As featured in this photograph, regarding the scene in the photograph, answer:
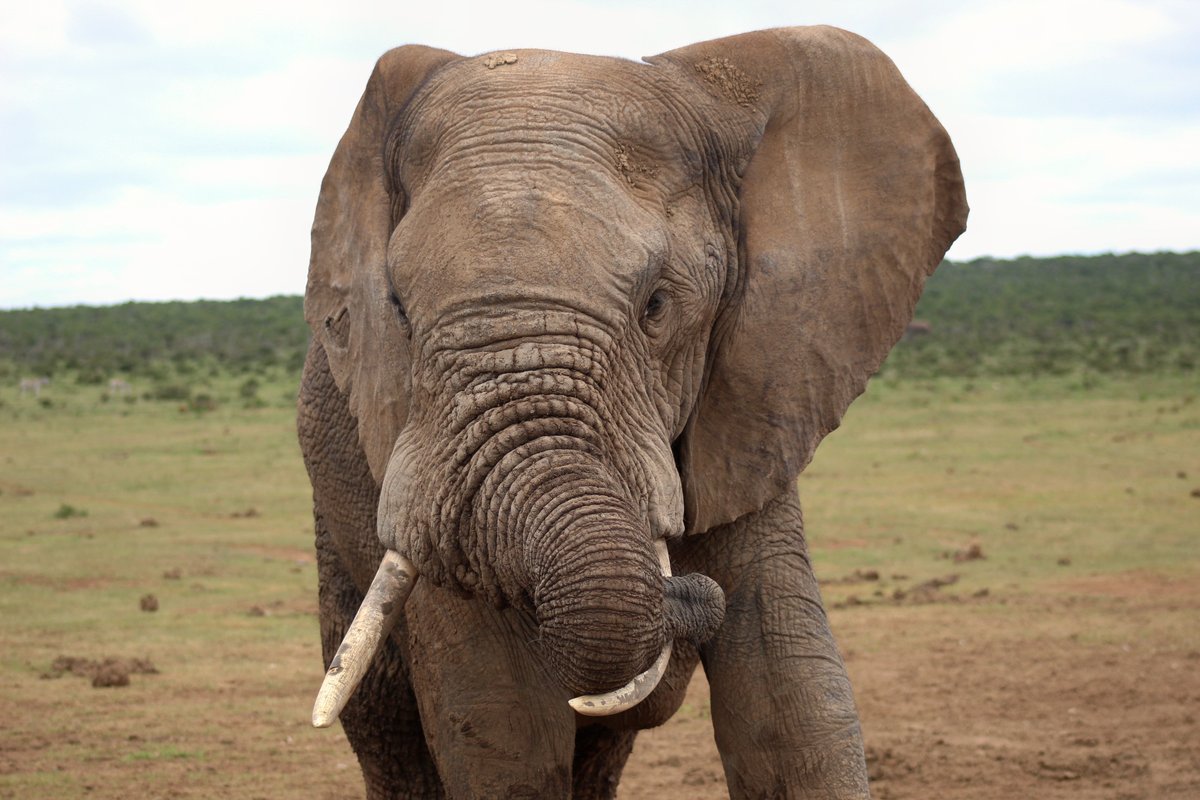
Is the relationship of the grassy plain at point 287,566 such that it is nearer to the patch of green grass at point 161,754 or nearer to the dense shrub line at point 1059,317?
the patch of green grass at point 161,754

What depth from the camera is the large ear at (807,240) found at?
3.97 m

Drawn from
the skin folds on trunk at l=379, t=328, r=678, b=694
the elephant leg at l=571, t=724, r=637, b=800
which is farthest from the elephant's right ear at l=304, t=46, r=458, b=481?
the elephant leg at l=571, t=724, r=637, b=800

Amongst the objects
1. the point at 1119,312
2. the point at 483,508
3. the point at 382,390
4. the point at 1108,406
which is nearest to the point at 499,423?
the point at 483,508

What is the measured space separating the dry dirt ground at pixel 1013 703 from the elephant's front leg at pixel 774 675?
2.62 metres

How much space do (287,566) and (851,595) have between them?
12.3ft

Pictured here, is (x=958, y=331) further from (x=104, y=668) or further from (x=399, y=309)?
(x=399, y=309)

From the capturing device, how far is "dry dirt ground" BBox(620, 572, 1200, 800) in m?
6.72

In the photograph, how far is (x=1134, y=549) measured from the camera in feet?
39.2

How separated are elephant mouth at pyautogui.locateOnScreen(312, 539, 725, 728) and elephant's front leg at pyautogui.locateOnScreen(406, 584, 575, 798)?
1.49ft

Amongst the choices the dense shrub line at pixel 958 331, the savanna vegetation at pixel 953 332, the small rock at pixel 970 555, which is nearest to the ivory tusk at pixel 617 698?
the small rock at pixel 970 555

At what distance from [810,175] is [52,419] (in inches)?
736

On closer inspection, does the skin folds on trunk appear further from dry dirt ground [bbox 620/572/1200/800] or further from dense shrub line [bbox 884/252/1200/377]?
dense shrub line [bbox 884/252/1200/377]

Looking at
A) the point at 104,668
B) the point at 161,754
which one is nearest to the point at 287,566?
the point at 104,668

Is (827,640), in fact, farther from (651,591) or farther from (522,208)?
(522,208)
